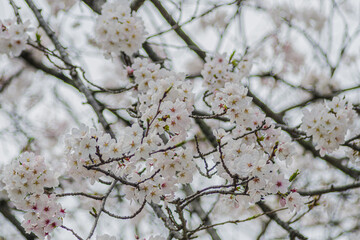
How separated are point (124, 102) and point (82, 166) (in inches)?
205

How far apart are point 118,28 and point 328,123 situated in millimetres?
1615

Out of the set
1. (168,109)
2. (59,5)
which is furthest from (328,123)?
(59,5)

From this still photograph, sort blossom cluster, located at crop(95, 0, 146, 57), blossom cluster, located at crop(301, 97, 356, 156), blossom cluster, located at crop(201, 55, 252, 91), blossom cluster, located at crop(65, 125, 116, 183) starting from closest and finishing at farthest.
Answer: blossom cluster, located at crop(65, 125, 116, 183)
blossom cluster, located at crop(301, 97, 356, 156)
blossom cluster, located at crop(95, 0, 146, 57)
blossom cluster, located at crop(201, 55, 252, 91)

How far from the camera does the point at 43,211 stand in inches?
83.8

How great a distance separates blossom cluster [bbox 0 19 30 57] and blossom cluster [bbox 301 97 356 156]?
2160 mm

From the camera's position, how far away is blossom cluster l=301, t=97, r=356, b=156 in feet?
7.37

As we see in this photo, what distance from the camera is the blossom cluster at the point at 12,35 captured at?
2938 millimetres

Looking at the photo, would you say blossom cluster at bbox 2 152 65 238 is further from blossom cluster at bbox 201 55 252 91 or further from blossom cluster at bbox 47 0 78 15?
blossom cluster at bbox 47 0 78 15

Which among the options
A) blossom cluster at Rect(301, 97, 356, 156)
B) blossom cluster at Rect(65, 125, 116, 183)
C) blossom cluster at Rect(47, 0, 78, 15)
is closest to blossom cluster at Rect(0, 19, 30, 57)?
blossom cluster at Rect(65, 125, 116, 183)

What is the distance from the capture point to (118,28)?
285cm

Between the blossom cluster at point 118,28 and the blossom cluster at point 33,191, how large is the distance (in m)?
1.14

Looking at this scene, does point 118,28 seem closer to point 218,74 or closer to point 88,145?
point 218,74

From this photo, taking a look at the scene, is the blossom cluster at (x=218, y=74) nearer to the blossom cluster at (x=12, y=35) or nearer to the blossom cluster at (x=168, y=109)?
the blossom cluster at (x=168, y=109)

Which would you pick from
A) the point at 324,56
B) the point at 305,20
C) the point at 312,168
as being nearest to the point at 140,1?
the point at 324,56
